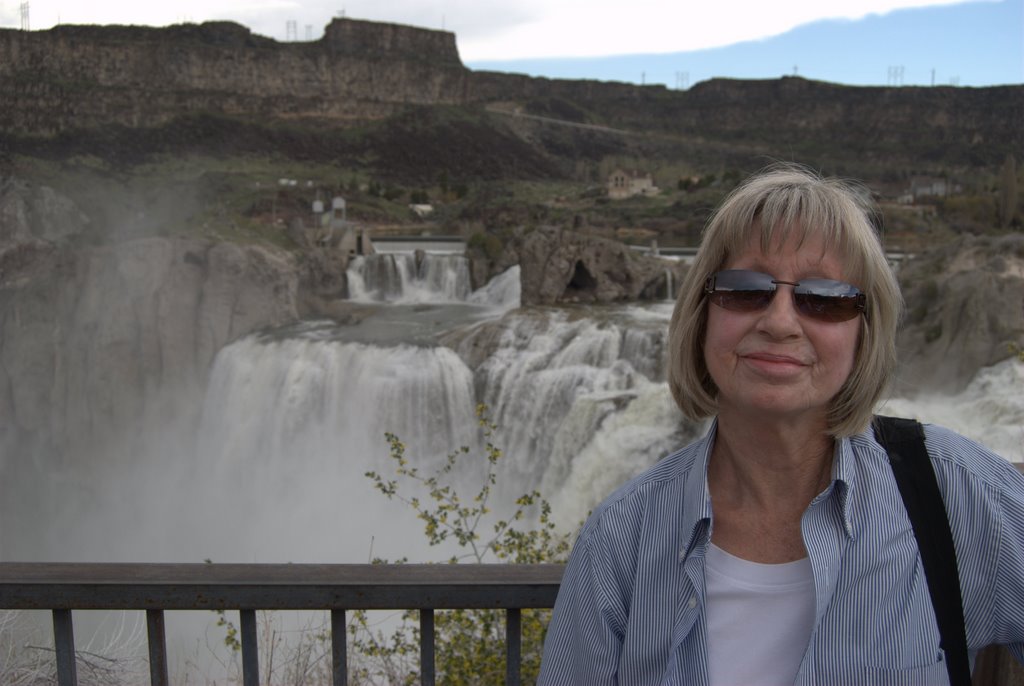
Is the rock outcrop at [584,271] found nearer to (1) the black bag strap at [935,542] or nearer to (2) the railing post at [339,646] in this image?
(2) the railing post at [339,646]

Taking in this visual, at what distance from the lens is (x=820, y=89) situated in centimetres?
6612

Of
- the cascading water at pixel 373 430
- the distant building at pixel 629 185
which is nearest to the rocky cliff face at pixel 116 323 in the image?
the cascading water at pixel 373 430

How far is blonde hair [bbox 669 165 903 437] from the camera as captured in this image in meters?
1.48

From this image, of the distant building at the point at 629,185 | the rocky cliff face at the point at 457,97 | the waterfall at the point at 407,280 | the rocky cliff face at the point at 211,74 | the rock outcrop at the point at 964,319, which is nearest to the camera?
the rock outcrop at the point at 964,319

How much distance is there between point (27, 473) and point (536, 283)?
31.7ft

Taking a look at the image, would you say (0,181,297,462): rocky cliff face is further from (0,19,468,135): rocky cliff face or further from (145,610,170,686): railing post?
(145,610,170,686): railing post

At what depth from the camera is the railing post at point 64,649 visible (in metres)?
2.01

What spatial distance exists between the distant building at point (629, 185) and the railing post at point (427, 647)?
1462 inches

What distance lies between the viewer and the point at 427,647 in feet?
6.61

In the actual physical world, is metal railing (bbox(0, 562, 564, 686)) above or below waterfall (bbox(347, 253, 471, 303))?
above

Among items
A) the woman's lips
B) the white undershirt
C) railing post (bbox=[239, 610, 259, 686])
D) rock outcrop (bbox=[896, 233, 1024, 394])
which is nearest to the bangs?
the woman's lips

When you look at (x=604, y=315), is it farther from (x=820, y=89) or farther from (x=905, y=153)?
(x=820, y=89)

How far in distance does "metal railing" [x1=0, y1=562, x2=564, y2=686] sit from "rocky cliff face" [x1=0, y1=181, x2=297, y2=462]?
15.6 m

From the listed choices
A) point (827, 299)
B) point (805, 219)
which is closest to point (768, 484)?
point (827, 299)
